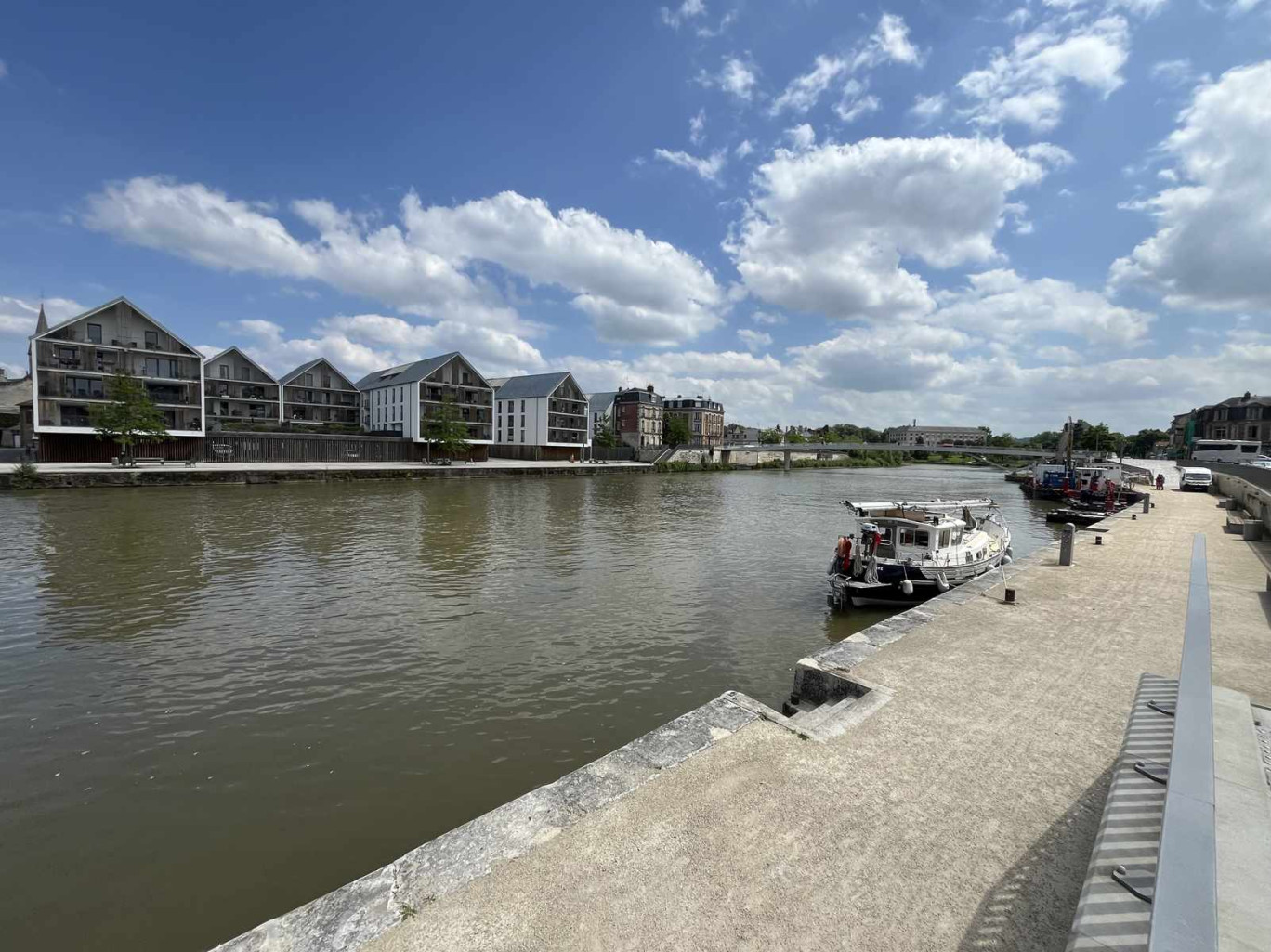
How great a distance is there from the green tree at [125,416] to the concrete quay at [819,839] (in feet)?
196

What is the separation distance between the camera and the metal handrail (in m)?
2.12

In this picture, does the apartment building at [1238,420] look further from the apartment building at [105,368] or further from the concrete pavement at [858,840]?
the apartment building at [105,368]

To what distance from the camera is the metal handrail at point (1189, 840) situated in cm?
212

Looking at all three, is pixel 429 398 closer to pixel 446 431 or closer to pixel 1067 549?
pixel 446 431

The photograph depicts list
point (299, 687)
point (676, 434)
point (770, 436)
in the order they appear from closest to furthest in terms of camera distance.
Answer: point (299, 687), point (676, 434), point (770, 436)

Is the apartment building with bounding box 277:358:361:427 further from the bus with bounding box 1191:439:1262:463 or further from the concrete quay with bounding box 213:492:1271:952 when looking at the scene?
the bus with bounding box 1191:439:1262:463

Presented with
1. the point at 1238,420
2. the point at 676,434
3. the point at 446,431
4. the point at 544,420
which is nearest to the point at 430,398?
the point at 446,431

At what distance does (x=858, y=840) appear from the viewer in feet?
15.2

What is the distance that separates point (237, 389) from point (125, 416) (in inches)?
1071

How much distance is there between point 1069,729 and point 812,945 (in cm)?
489

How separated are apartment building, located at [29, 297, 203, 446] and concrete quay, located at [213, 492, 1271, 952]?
62.4 metres

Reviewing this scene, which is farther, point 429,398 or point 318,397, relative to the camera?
point 318,397

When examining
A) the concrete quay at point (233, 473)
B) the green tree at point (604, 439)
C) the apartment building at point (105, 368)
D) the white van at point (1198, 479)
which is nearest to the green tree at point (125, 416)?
the apartment building at point (105, 368)

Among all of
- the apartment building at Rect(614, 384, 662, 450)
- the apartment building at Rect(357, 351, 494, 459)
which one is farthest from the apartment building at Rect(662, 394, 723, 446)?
the apartment building at Rect(357, 351, 494, 459)
